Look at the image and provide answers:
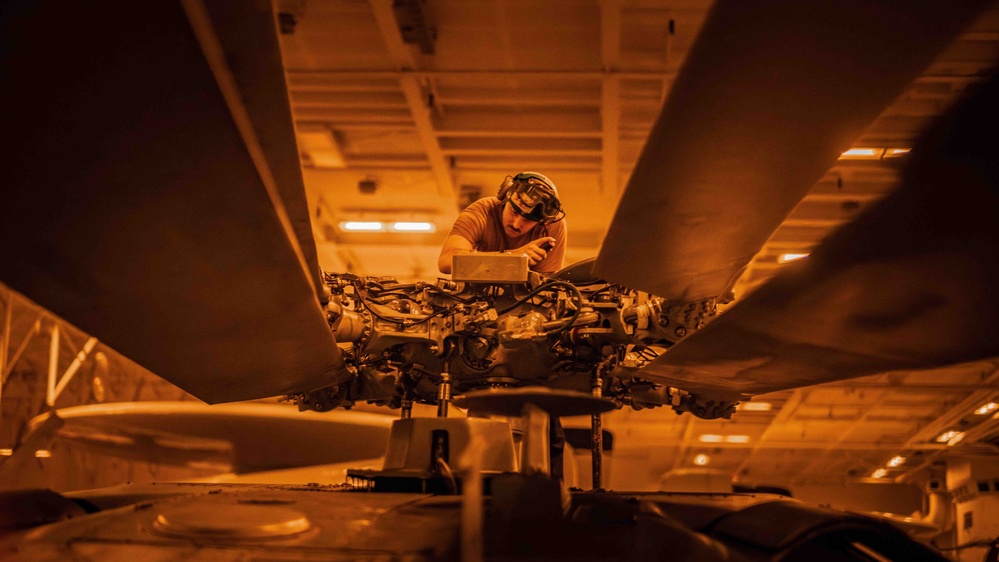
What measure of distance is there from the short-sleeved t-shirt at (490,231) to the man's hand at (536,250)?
0.84 feet

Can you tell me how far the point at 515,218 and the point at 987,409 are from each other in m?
15.9

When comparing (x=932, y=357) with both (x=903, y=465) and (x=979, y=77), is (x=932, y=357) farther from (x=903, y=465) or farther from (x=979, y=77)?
(x=903, y=465)

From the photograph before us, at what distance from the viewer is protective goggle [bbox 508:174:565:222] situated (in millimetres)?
6105

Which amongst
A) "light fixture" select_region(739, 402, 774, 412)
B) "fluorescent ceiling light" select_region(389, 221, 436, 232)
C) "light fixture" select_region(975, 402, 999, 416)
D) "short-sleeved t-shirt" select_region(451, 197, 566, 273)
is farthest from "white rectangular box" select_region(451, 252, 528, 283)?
"light fixture" select_region(975, 402, 999, 416)

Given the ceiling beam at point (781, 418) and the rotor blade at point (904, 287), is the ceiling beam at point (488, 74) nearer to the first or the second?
the rotor blade at point (904, 287)

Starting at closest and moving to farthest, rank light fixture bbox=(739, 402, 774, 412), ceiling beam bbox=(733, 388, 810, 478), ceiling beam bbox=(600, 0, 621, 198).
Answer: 1. ceiling beam bbox=(600, 0, 621, 198)
2. ceiling beam bbox=(733, 388, 810, 478)
3. light fixture bbox=(739, 402, 774, 412)

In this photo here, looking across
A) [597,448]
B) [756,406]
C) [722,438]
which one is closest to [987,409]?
→ [756,406]

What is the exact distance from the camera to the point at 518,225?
248 inches

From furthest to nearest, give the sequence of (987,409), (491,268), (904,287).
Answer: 1. (987,409)
2. (491,268)
3. (904,287)

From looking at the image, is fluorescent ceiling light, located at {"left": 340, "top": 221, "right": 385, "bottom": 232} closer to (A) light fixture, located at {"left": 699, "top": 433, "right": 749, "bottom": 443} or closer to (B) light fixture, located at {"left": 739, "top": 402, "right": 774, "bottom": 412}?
(B) light fixture, located at {"left": 739, "top": 402, "right": 774, "bottom": 412}

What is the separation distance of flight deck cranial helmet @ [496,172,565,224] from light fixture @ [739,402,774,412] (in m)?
14.7

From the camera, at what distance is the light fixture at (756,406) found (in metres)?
19.6

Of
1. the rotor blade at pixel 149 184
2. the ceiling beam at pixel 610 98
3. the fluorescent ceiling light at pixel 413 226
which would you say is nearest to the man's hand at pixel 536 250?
the rotor blade at pixel 149 184

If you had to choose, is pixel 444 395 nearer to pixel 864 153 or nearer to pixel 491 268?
pixel 491 268
